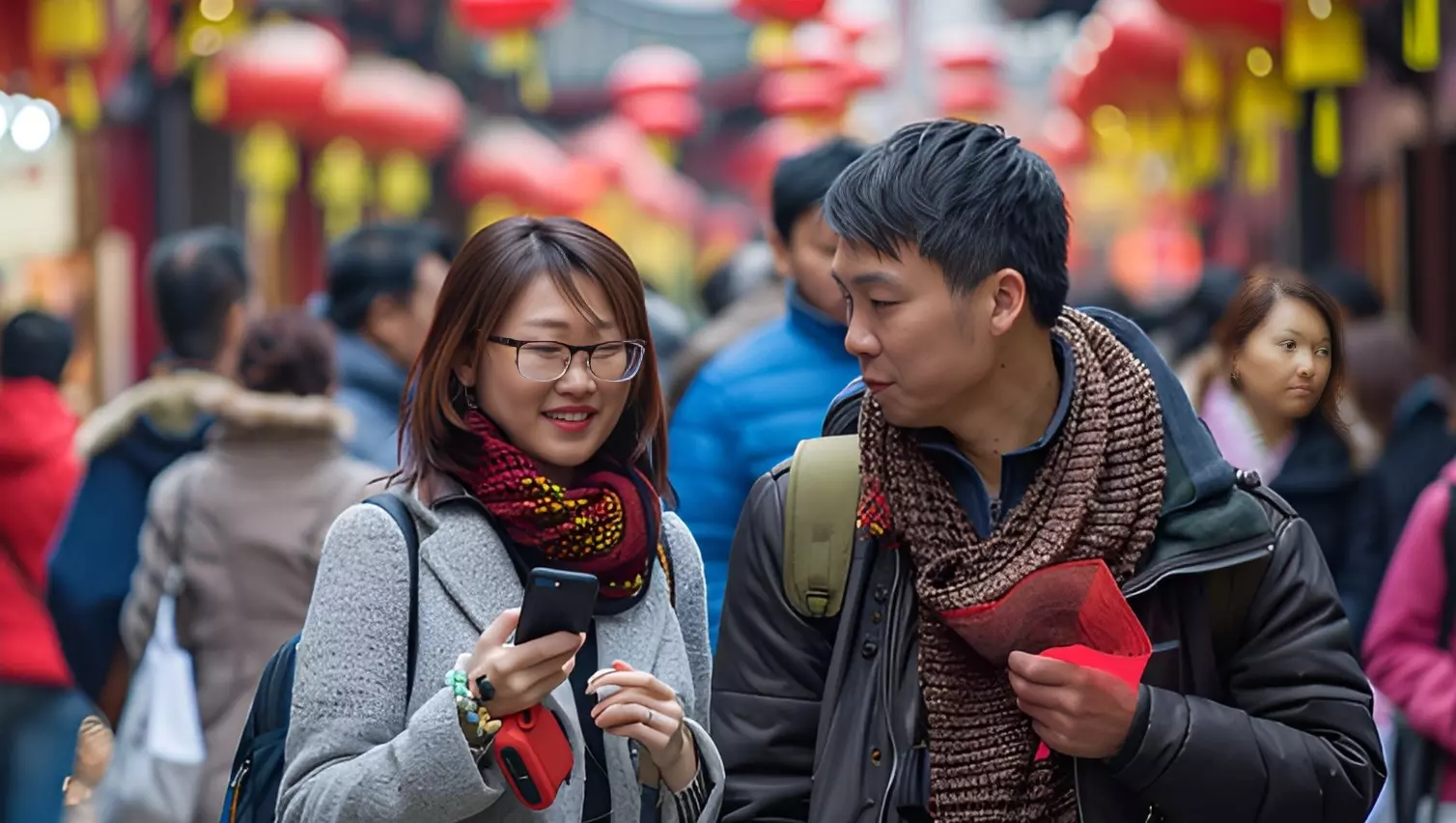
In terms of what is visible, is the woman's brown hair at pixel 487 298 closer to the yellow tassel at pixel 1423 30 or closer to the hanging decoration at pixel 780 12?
the yellow tassel at pixel 1423 30

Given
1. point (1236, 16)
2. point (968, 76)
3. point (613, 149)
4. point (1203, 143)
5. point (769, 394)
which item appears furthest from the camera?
point (613, 149)

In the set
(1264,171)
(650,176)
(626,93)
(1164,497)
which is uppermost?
(1164,497)

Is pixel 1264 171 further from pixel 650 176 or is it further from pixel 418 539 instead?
pixel 650 176

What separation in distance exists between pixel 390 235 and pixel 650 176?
21200 millimetres

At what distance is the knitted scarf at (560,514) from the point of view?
271 centimetres

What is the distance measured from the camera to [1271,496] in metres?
2.55

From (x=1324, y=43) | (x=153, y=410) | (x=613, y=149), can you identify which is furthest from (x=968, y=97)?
(x=153, y=410)

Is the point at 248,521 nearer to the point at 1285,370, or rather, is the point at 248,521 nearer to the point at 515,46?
the point at 1285,370

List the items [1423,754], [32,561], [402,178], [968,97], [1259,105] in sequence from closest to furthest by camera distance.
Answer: [1423,754] → [32,561] → [1259,105] → [402,178] → [968,97]

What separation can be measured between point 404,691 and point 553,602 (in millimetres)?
290

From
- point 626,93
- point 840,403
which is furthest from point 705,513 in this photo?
point 626,93

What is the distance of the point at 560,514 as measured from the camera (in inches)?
107

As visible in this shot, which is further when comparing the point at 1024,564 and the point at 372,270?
the point at 372,270

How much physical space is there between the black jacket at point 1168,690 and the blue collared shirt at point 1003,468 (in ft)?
0.37
